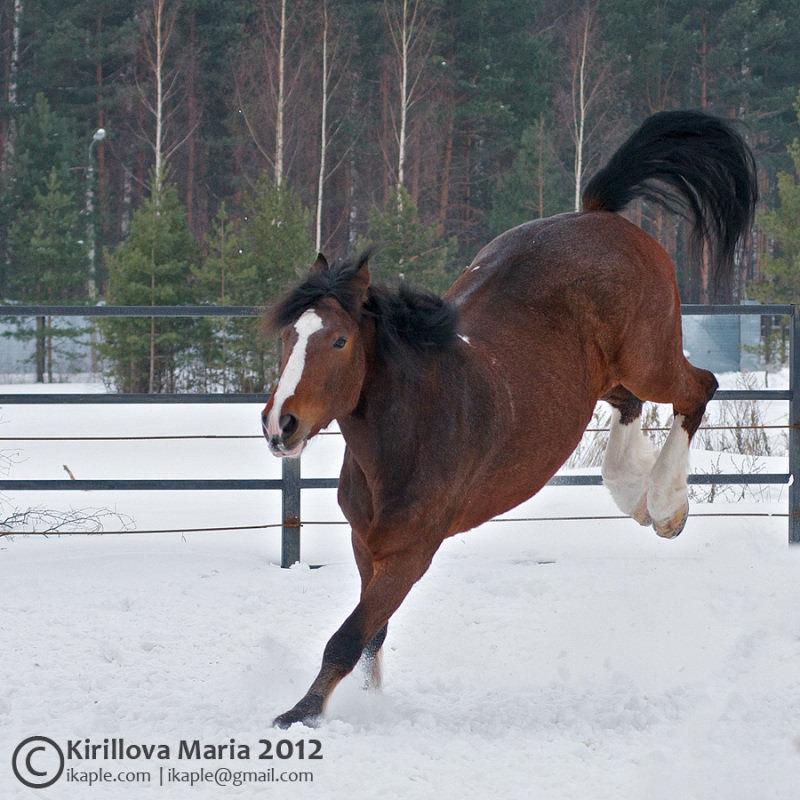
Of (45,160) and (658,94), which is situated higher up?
(658,94)

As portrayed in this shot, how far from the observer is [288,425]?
10.2ft

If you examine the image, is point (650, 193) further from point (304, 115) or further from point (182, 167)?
point (182, 167)

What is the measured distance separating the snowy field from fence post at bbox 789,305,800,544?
19 centimetres

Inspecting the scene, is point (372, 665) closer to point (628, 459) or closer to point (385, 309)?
point (385, 309)

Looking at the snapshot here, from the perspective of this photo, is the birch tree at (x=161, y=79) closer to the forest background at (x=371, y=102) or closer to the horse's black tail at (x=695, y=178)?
the forest background at (x=371, y=102)

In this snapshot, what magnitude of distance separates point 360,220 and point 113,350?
1531 centimetres

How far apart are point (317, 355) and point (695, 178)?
276 cm

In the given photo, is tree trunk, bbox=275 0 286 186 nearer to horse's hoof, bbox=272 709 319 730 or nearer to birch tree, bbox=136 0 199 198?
birch tree, bbox=136 0 199 198

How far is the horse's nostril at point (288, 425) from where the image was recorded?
3.08 metres

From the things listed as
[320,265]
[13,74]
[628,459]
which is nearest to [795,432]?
[628,459]

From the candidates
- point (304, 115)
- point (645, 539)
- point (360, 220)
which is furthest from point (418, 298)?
point (360, 220)

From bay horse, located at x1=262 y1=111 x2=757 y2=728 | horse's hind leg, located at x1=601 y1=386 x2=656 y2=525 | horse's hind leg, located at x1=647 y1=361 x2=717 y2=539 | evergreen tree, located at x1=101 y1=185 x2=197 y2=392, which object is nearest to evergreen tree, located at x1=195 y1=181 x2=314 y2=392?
evergreen tree, located at x1=101 y1=185 x2=197 y2=392

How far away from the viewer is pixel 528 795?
2.85 m

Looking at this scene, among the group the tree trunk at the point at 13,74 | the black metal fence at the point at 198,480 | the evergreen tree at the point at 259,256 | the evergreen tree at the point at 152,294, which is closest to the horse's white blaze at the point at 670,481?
the black metal fence at the point at 198,480
